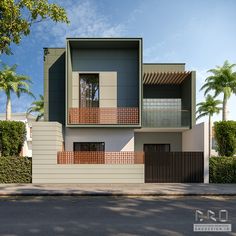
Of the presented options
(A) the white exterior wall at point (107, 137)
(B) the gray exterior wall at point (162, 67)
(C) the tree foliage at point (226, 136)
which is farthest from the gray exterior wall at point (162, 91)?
(C) the tree foliage at point (226, 136)

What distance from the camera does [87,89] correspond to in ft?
62.6

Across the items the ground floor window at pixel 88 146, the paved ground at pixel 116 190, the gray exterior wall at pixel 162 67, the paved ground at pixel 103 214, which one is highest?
Result: the gray exterior wall at pixel 162 67

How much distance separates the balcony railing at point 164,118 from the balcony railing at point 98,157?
11.1ft

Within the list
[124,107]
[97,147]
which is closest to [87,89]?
[124,107]

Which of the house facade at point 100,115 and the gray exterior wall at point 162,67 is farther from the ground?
the gray exterior wall at point 162,67

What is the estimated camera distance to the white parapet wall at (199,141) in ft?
53.8

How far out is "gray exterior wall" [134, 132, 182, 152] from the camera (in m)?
21.9

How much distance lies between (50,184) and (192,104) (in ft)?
36.3

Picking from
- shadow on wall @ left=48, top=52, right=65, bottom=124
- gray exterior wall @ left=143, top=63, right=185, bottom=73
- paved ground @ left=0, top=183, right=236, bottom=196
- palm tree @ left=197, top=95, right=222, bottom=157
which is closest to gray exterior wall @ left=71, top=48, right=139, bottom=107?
shadow on wall @ left=48, top=52, right=65, bottom=124

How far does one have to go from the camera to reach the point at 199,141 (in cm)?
1734

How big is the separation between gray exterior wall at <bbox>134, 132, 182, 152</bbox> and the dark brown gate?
5.42m

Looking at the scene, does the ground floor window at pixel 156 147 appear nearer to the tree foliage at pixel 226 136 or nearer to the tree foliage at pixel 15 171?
the tree foliage at pixel 226 136

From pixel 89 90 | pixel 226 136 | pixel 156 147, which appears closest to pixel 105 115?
pixel 89 90

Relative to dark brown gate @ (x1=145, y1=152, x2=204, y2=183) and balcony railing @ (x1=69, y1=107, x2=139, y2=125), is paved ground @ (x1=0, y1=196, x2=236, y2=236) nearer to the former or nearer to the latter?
dark brown gate @ (x1=145, y1=152, x2=204, y2=183)
